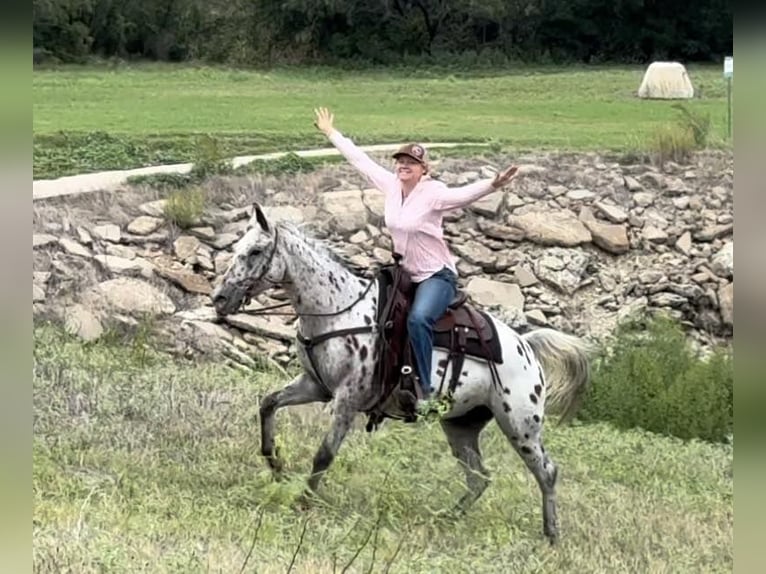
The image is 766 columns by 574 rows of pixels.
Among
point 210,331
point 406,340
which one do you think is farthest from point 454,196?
point 210,331

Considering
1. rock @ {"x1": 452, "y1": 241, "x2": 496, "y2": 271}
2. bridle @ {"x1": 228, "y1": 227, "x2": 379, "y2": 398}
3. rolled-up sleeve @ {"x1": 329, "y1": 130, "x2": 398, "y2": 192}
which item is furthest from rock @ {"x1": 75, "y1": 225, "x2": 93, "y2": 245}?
rolled-up sleeve @ {"x1": 329, "y1": 130, "x2": 398, "y2": 192}

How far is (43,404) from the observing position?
6.29 metres

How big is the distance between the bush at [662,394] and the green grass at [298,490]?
224 millimetres

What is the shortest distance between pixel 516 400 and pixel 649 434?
2641 millimetres

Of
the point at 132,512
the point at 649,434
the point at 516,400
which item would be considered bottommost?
the point at 649,434

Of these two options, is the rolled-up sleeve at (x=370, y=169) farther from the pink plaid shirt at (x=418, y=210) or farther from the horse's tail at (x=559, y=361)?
the horse's tail at (x=559, y=361)

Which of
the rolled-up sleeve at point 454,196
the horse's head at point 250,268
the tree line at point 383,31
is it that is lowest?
the horse's head at point 250,268

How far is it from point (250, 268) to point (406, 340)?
68cm

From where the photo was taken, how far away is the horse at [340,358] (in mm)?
4816

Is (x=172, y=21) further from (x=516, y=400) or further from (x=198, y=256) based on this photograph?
(x=516, y=400)

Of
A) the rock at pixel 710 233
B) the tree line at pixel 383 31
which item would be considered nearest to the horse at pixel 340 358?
the tree line at pixel 383 31

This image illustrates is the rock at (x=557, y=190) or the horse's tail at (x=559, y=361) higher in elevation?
the rock at (x=557, y=190)

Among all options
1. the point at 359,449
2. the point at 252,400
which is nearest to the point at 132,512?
the point at 359,449

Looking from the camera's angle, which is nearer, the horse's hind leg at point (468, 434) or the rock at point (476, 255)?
the horse's hind leg at point (468, 434)
